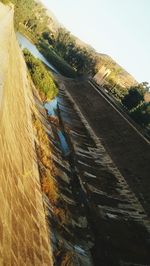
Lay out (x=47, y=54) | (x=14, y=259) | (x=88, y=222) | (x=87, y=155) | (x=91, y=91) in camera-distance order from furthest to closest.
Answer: (x=47, y=54) → (x=91, y=91) → (x=87, y=155) → (x=88, y=222) → (x=14, y=259)

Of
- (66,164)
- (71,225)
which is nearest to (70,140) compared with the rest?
(66,164)

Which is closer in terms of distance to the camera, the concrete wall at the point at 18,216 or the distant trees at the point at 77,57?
the concrete wall at the point at 18,216

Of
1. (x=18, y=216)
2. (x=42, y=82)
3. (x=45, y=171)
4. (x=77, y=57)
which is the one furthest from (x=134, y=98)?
(x=18, y=216)

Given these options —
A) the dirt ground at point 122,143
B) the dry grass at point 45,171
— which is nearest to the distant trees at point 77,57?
the dirt ground at point 122,143

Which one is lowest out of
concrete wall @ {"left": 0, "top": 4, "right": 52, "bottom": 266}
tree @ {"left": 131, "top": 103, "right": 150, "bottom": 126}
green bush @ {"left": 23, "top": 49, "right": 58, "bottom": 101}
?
green bush @ {"left": 23, "top": 49, "right": 58, "bottom": 101}

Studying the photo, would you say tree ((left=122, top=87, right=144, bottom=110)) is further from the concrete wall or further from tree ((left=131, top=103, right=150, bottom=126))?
the concrete wall

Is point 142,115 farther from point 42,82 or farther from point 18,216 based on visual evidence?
point 18,216

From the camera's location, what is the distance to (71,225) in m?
8.78

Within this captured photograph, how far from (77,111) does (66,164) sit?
42.1 feet

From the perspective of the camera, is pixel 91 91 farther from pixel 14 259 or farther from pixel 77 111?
pixel 14 259

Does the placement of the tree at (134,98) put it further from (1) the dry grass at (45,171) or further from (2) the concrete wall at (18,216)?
(2) the concrete wall at (18,216)

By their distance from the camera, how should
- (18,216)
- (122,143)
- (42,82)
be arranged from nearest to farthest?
1. (18,216)
2. (122,143)
3. (42,82)

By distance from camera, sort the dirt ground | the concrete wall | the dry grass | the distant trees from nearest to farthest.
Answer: the concrete wall < the dry grass < the dirt ground < the distant trees

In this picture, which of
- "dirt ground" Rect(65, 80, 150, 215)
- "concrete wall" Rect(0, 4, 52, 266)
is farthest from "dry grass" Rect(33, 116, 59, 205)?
"dirt ground" Rect(65, 80, 150, 215)
